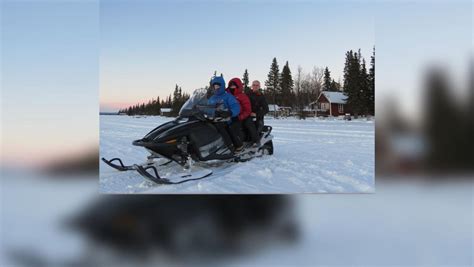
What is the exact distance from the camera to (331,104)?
406cm

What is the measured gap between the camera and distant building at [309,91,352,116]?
395 centimetres

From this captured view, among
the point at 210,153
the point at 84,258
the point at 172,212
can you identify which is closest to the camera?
the point at 84,258

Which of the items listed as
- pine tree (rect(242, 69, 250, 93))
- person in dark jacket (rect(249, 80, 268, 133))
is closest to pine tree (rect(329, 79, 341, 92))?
person in dark jacket (rect(249, 80, 268, 133))

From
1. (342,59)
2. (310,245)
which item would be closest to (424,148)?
(342,59)

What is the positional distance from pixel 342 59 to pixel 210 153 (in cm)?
188

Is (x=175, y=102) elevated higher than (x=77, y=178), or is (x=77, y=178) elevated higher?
(x=175, y=102)

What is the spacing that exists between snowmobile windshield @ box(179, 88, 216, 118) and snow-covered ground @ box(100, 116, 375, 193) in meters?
0.25

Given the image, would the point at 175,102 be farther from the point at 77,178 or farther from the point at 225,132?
the point at 77,178

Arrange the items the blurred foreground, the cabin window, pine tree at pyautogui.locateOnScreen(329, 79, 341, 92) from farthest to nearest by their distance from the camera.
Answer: the cabin window
pine tree at pyautogui.locateOnScreen(329, 79, 341, 92)
the blurred foreground

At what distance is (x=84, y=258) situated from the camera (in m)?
2.53

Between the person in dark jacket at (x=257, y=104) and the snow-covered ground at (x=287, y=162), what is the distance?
0.23m

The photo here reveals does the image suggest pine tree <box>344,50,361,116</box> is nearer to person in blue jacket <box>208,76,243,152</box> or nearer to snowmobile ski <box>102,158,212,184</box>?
person in blue jacket <box>208,76,243,152</box>

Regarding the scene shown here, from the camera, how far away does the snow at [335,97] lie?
12.9 feet

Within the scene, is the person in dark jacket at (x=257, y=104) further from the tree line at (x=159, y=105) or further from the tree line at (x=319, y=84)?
the tree line at (x=159, y=105)
